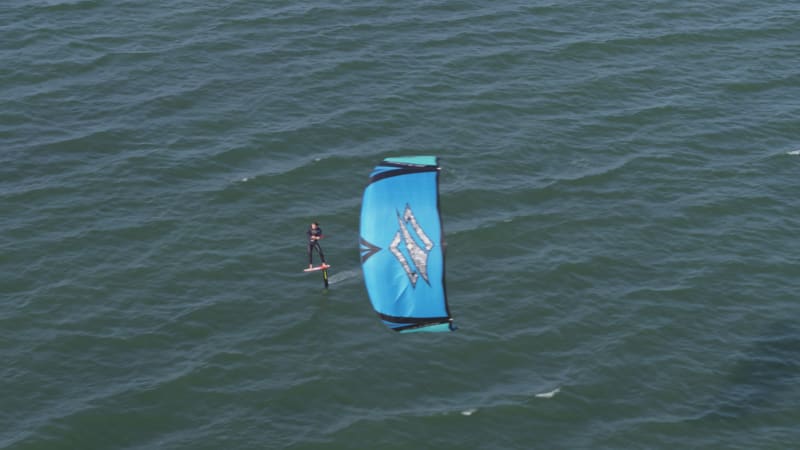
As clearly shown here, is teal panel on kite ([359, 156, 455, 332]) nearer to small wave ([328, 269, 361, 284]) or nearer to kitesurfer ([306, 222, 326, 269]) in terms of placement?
kitesurfer ([306, 222, 326, 269])

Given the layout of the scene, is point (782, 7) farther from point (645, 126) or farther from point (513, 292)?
point (513, 292)

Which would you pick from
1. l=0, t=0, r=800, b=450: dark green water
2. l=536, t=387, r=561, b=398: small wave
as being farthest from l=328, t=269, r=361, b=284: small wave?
l=536, t=387, r=561, b=398: small wave

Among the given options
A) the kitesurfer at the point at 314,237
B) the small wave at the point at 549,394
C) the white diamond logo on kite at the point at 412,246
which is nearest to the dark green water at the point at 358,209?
the small wave at the point at 549,394

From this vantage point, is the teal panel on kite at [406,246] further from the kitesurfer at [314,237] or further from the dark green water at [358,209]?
the kitesurfer at [314,237]

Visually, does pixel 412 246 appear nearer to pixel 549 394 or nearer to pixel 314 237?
pixel 549 394

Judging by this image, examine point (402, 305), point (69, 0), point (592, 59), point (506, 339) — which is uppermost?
point (69, 0)

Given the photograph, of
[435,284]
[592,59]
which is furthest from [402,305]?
A: [592,59]
